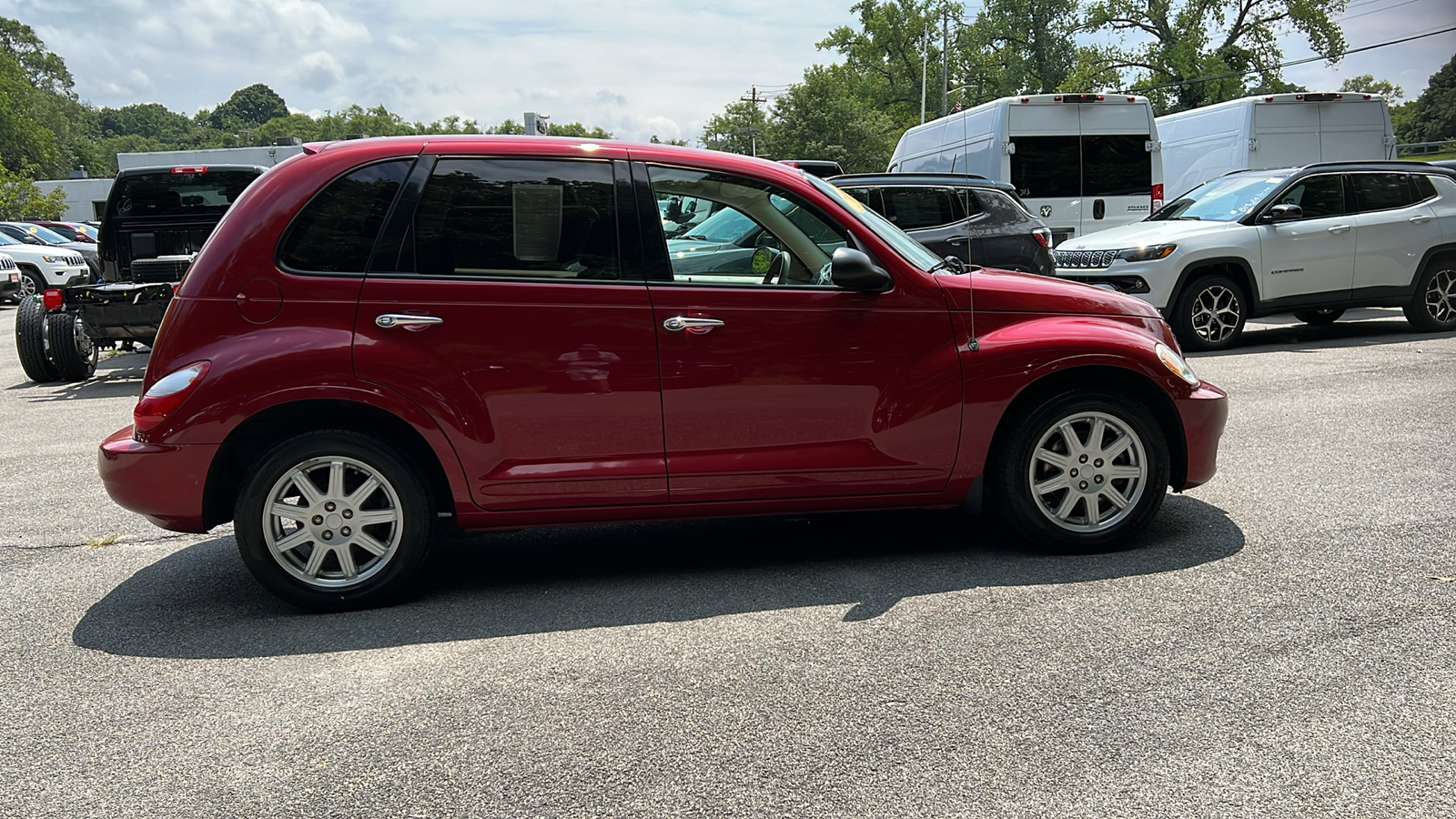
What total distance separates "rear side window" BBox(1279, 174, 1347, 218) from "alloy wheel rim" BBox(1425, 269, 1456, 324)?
137 cm

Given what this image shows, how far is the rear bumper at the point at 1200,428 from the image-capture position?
480cm

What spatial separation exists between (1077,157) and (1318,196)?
371 centimetres

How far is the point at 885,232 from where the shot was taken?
483cm

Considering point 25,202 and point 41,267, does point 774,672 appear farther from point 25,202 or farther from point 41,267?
point 25,202

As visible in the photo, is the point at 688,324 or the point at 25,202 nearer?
the point at 688,324

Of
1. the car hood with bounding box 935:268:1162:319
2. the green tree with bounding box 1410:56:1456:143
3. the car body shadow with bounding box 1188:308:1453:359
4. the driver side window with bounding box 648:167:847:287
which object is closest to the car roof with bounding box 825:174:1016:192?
the car body shadow with bounding box 1188:308:1453:359

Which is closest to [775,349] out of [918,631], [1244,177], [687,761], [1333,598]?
[918,631]

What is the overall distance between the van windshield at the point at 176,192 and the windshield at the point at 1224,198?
9.82 metres

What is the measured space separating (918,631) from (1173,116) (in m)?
17.8

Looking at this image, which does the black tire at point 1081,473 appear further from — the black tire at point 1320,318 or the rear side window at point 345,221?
the black tire at point 1320,318

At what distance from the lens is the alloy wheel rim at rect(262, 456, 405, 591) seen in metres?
4.20

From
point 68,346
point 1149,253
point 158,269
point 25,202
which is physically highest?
point 25,202

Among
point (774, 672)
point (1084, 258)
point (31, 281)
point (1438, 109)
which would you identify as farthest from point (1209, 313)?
point (1438, 109)

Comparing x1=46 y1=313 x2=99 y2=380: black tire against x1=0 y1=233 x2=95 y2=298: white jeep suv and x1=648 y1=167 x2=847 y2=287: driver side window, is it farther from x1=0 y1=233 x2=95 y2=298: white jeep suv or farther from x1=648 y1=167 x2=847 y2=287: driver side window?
Result: x1=0 y1=233 x2=95 y2=298: white jeep suv
